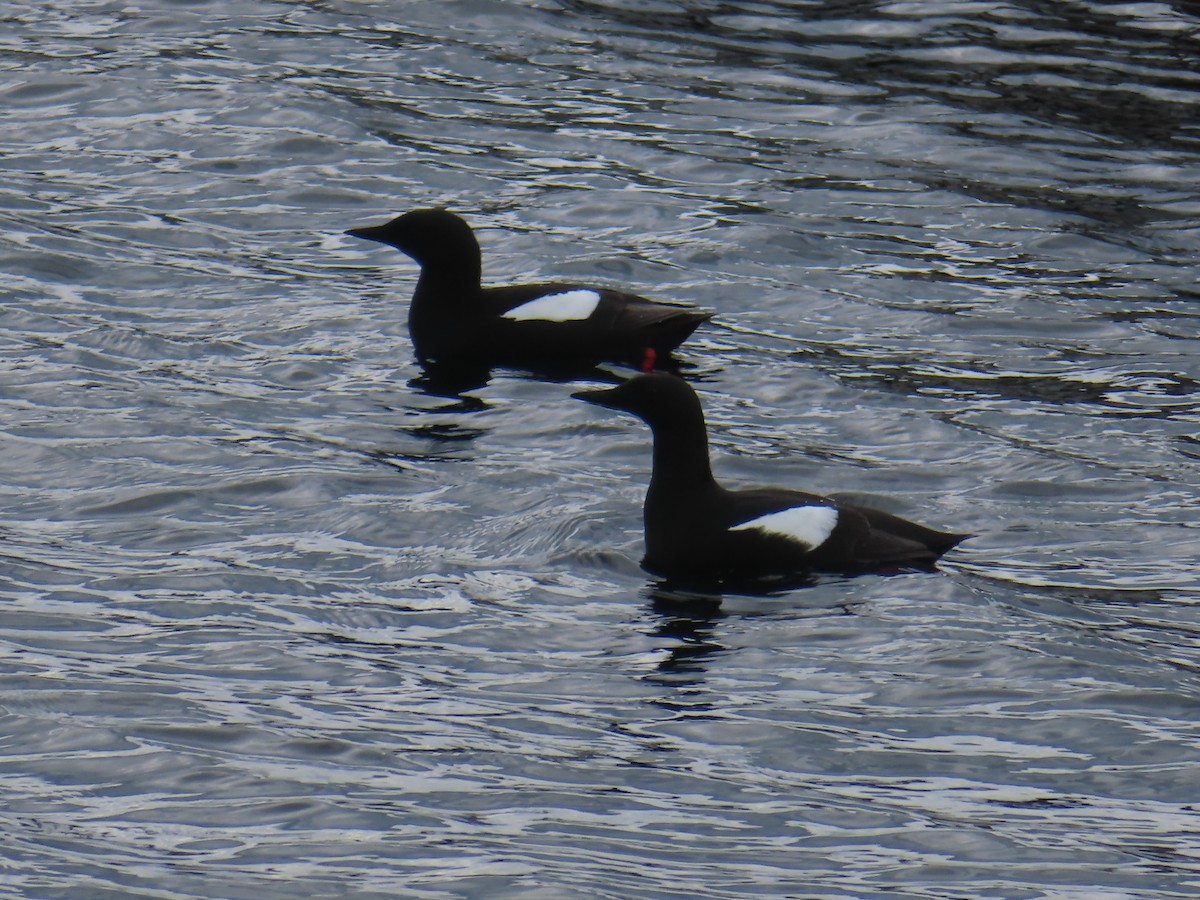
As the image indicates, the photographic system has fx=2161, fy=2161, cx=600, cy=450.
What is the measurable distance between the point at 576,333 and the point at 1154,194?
5016mm

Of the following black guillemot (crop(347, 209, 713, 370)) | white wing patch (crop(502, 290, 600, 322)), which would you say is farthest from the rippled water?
white wing patch (crop(502, 290, 600, 322))

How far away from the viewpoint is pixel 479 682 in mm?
7383

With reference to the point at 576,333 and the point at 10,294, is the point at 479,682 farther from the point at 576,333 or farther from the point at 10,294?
the point at 10,294

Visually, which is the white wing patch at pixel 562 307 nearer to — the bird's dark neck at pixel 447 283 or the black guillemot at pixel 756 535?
the bird's dark neck at pixel 447 283

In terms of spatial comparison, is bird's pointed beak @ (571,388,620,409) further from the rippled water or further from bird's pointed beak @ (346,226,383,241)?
bird's pointed beak @ (346,226,383,241)

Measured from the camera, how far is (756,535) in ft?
27.3

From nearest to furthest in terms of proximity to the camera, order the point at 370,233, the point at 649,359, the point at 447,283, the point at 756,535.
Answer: the point at 756,535
the point at 649,359
the point at 447,283
the point at 370,233

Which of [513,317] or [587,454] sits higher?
[513,317]

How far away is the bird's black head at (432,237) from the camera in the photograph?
1155 centimetres

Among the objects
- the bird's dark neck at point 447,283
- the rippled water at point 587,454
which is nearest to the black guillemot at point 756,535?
the rippled water at point 587,454

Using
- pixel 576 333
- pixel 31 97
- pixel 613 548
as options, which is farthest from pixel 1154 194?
pixel 31 97

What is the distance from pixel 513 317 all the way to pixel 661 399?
2.82 m

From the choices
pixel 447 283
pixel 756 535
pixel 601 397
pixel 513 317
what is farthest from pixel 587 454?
pixel 447 283

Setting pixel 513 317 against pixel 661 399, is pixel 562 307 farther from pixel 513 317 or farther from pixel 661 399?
pixel 661 399
